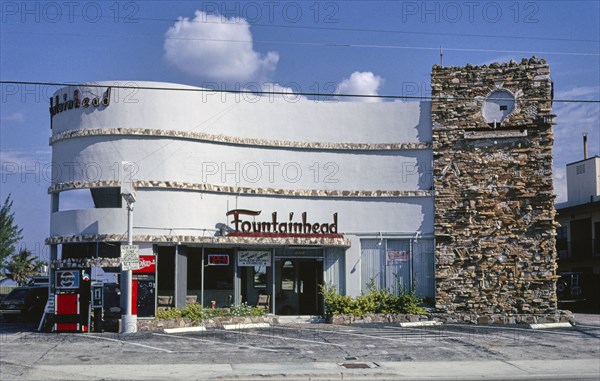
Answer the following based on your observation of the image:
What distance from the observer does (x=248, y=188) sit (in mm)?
28469

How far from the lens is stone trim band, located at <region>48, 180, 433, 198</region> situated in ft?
88.0

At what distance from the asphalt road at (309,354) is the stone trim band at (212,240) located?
11.1 feet

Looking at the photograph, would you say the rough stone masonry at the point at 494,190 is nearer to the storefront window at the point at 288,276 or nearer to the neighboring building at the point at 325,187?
the neighboring building at the point at 325,187

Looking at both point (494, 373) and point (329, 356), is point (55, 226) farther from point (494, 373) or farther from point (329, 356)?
point (494, 373)

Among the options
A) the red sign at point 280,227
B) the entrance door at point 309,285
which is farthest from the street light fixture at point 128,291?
the entrance door at point 309,285

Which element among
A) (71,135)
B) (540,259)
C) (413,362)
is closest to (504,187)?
(540,259)

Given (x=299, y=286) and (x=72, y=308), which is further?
(x=299, y=286)

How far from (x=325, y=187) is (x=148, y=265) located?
24.6 ft

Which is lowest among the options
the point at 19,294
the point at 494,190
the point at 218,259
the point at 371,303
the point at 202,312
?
the point at 202,312

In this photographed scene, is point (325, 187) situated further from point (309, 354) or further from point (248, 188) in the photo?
point (309, 354)

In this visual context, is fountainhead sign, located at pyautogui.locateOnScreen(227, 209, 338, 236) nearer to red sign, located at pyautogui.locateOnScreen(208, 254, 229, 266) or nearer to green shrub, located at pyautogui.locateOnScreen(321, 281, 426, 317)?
red sign, located at pyautogui.locateOnScreen(208, 254, 229, 266)

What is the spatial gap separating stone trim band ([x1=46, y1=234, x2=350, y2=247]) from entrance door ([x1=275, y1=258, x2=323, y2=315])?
1.18 m

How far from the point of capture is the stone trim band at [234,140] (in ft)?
88.5

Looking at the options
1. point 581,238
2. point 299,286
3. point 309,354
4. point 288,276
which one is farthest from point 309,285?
point 581,238
